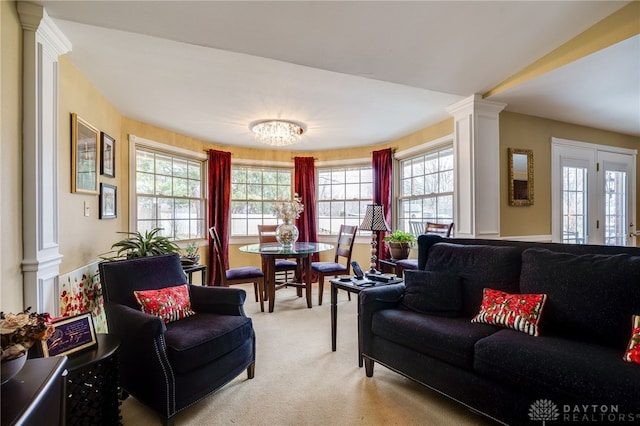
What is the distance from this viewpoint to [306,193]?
5.55 metres

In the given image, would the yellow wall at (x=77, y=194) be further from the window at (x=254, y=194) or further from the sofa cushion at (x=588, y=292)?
the sofa cushion at (x=588, y=292)

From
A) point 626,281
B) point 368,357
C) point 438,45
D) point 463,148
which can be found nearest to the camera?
point 626,281

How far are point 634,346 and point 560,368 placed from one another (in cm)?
37

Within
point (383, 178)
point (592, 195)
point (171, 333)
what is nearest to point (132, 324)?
point (171, 333)

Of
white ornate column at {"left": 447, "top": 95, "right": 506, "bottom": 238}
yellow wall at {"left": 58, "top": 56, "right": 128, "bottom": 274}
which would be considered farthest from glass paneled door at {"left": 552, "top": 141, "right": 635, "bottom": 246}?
yellow wall at {"left": 58, "top": 56, "right": 128, "bottom": 274}

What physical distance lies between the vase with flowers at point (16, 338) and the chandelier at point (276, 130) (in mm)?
3010

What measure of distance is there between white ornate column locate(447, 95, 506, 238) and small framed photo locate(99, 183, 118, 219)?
371cm

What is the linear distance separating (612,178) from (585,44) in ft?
9.64

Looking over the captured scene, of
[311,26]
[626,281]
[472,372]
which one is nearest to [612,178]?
[626,281]

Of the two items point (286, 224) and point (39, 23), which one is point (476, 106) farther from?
point (39, 23)

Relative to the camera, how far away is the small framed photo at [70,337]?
4.97 ft

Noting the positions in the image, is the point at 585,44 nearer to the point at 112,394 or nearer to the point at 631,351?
the point at 631,351

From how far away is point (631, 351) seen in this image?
55.3 inches

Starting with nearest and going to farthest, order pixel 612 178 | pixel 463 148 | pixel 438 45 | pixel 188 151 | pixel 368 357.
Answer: pixel 368 357 < pixel 438 45 < pixel 463 148 < pixel 612 178 < pixel 188 151
